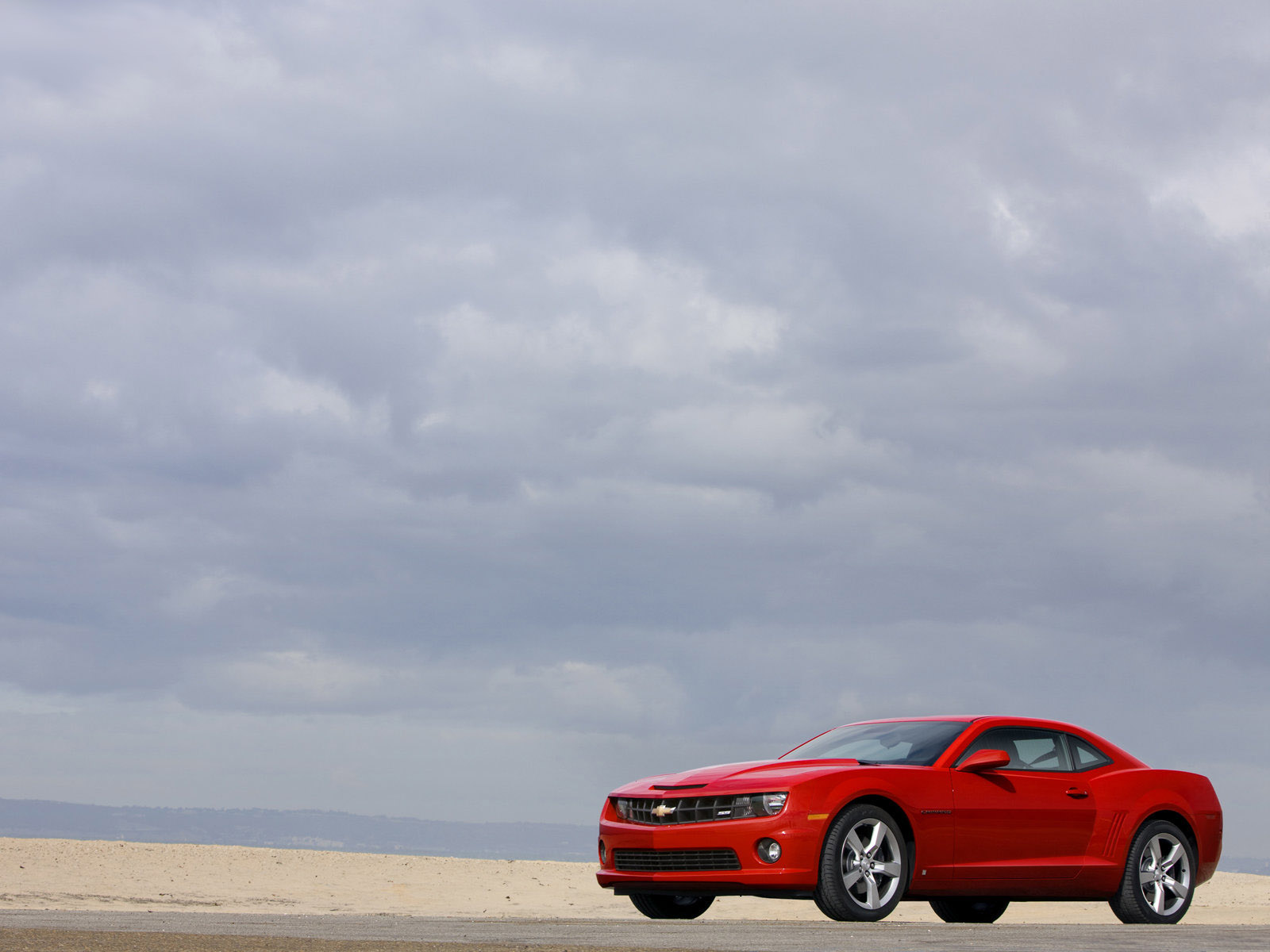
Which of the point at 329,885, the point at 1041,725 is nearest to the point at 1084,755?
the point at 1041,725

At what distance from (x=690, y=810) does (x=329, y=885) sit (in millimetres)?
17040

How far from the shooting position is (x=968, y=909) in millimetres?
12516

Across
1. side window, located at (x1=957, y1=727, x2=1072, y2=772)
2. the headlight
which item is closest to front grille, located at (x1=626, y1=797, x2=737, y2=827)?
the headlight

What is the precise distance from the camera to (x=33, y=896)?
2097cm

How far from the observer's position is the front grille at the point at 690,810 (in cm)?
1012

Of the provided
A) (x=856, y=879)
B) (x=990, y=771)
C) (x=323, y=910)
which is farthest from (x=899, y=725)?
(x=323, y=910)

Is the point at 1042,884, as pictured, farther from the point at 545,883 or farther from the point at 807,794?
the point at 545,883

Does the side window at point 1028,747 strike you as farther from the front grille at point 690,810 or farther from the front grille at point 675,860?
the front grille at point 675,860

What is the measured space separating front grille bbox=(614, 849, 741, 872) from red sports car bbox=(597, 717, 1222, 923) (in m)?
0.01

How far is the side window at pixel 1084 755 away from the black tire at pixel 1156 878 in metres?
0.62

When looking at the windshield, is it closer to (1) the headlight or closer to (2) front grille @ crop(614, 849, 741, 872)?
(1) the headlight

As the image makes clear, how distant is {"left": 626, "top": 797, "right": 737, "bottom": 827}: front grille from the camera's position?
1012cm

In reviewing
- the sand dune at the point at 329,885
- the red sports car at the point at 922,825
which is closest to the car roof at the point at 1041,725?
the red sports car at the point at 922,825

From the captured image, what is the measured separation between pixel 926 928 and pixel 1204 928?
248cm
